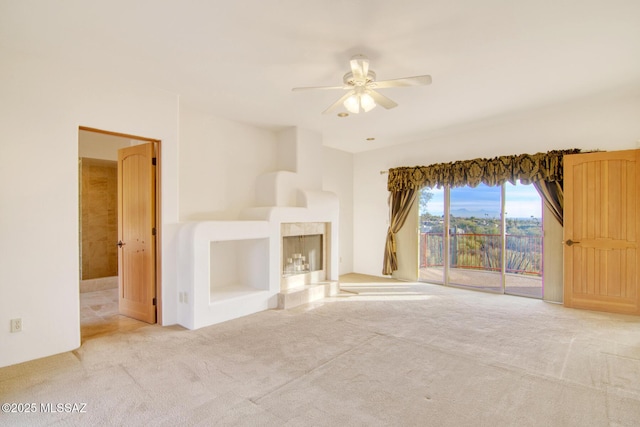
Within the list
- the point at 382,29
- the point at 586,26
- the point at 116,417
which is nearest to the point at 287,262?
the point at 116,417

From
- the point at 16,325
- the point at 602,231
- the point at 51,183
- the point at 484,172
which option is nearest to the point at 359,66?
the point at 51,183

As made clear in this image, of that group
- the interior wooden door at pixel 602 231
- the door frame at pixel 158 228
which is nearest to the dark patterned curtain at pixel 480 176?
the interior wooden door at pixel 602 231

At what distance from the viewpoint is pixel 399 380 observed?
7.83 feet

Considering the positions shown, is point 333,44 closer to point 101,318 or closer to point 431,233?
point 101,318

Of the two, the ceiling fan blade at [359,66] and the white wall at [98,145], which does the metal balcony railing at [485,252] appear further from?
the white wall at [98,145]

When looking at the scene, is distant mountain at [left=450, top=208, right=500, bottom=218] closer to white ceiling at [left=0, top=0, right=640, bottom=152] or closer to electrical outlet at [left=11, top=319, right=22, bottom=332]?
white ceiling at [left=0, top=0, right=640, bottom=152]

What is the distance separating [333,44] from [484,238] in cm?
484

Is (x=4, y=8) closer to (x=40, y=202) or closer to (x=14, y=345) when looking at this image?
(x=40, y=202)

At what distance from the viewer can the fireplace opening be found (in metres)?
4.73

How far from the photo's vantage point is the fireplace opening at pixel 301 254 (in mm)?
4727

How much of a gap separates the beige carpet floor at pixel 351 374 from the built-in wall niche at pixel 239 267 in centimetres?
66

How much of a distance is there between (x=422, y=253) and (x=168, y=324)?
4871mm

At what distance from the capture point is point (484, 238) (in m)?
5.92

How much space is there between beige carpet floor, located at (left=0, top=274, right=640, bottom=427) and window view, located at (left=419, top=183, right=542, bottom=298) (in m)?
1.57
